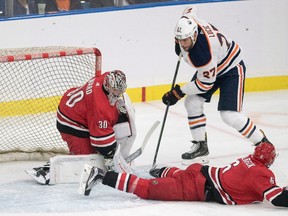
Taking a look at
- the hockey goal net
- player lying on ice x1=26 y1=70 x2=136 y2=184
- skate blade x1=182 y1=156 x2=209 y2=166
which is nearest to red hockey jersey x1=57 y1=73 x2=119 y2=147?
player lying on ice x1=26 y1=70 x2=136 y2=184

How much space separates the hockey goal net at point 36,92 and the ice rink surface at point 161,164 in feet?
0.51

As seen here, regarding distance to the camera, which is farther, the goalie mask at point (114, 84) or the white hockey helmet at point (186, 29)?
the white hockey helmet at point (186, 29)

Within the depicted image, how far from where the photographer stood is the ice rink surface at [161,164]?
4.21 m

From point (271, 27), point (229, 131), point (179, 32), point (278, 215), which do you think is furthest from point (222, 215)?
point (271, 27)

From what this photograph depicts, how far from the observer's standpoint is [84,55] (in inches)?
221

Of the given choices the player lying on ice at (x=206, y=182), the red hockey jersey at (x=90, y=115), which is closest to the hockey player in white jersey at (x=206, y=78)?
the red hockey jersey at (x=90, y=115)

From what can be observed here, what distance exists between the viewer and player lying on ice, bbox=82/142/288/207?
4.22m

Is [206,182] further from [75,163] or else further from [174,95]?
[174,95]

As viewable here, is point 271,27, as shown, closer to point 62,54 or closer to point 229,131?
point 229,131

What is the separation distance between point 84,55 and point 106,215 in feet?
5.69

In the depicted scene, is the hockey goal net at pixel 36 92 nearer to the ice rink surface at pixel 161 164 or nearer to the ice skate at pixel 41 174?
the ice rink surface at pixel 161 164

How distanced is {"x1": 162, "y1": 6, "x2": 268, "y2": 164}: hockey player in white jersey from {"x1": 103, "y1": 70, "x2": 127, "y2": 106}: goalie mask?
58 cm

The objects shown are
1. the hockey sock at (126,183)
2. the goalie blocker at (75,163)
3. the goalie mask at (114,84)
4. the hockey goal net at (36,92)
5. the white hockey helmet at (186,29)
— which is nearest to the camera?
the hockey sock at (126,183)

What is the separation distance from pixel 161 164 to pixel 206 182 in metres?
1.02
